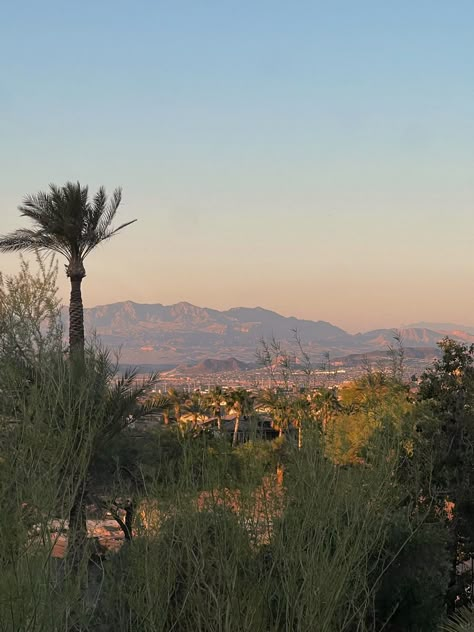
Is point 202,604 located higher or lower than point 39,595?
lower

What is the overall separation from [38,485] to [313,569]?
3.69m

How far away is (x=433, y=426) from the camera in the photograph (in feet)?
91.9

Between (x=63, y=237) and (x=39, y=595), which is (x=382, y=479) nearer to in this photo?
(x=39, y=595)

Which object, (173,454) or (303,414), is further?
(173,454)

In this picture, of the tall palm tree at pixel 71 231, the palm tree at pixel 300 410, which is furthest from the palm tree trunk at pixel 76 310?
the palm tree at pixel 300 410

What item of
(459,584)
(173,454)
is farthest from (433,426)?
(173,454)

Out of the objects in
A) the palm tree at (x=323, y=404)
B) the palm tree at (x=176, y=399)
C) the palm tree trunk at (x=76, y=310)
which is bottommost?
the palm tree at (x=176, y=399)

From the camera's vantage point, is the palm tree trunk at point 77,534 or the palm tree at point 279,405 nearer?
the palm tree trunk at point 77,534

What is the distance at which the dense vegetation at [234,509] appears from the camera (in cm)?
1117

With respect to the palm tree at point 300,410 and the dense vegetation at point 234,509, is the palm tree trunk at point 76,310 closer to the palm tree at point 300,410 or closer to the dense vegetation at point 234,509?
the dense vegetation at point 234,509

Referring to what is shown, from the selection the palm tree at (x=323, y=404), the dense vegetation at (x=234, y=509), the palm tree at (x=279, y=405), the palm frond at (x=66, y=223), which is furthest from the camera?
the palm frond at (x=66, y=223)

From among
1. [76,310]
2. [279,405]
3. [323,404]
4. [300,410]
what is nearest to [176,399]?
[76,310]

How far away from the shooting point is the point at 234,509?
47.4 ft

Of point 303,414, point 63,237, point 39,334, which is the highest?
point 63,237
